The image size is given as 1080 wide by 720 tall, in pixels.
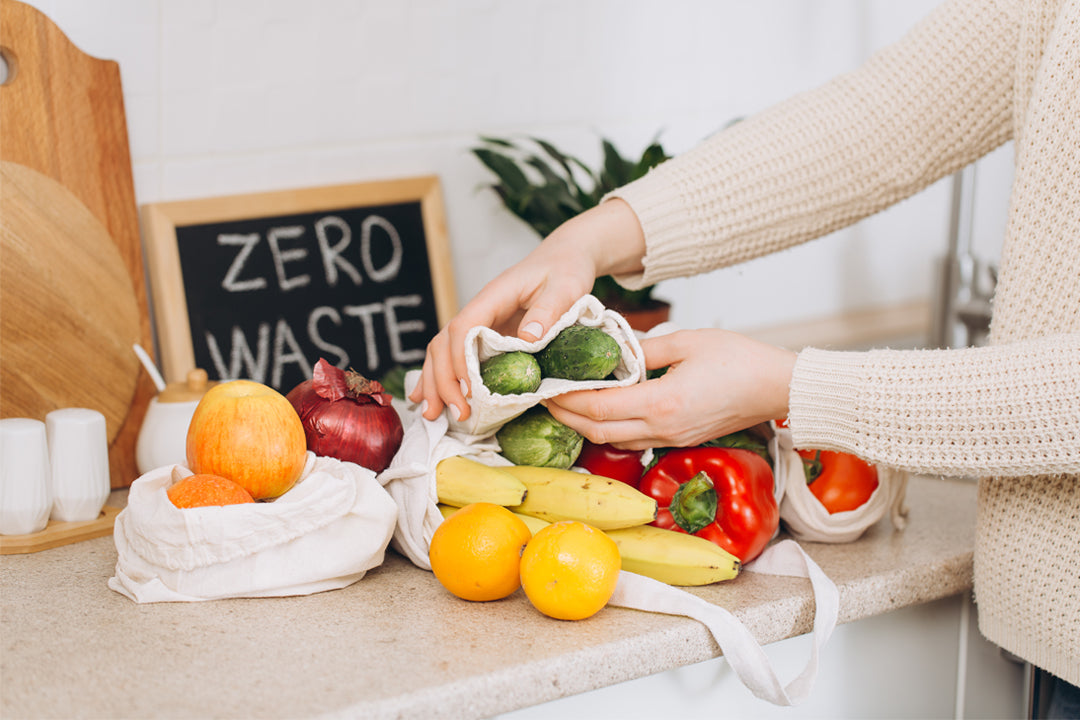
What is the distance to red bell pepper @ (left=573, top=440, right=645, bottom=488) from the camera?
970 mm

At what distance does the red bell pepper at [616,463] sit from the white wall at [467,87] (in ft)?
1.85

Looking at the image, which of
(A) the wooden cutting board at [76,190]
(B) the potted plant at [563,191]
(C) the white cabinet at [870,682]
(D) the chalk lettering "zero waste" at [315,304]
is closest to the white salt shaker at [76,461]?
(A) the wooden cutting board at [76,190]

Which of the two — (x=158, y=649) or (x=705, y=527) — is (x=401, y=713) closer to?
(x=158, y=649)

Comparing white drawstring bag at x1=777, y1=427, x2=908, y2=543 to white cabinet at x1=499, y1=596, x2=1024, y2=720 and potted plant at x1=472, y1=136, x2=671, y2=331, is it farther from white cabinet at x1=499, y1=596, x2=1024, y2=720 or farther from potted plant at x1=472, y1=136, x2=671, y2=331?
potted plant at x1=472, y1=136, x2=671, y2=331

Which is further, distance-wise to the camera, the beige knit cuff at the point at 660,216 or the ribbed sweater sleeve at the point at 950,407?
the beige knit cuff at the point at 660,216

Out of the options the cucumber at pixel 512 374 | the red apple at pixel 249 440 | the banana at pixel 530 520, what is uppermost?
the cucumber at pixel 512 374

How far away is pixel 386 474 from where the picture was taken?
920 mm

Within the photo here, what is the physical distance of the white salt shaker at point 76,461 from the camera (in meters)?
0.97

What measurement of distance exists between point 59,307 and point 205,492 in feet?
1.29

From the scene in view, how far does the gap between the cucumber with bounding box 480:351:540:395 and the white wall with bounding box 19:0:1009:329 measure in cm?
57

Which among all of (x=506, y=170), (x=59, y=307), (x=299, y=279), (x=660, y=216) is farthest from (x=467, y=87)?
(x=59, y=307)

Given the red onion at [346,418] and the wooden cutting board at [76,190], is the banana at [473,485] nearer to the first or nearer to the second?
the red onion at [346,418]

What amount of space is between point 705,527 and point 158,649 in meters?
0.48

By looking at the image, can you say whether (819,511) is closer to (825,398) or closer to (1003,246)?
(825,398)
